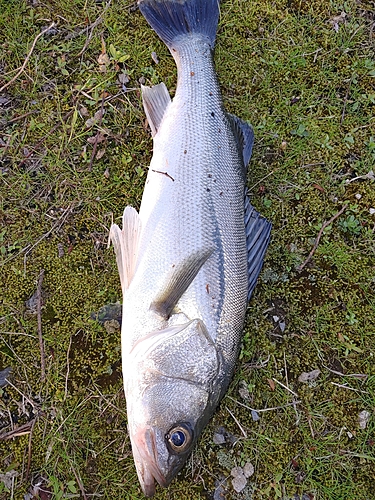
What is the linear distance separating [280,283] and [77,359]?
64.6 inches

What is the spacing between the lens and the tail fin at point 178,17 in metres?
3.06

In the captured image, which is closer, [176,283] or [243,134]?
[176,283]

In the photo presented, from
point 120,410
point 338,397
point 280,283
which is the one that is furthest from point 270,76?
point 120,410

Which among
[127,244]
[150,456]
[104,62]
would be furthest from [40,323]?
[104,62]

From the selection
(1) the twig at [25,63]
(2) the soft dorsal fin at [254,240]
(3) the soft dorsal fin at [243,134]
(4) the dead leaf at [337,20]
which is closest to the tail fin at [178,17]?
(3) the soft dorsal fin at [243,134]

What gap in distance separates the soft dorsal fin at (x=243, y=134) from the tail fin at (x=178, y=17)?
2.20ft

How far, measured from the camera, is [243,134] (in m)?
2.94

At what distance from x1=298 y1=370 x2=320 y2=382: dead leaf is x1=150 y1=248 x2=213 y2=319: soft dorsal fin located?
54.2 inches

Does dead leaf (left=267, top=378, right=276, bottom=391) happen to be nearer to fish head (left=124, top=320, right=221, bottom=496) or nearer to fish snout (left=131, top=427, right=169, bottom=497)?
fish head (left=124, top=320, right=221, bottom=496)

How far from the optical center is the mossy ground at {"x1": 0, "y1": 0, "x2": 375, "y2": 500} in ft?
9.80

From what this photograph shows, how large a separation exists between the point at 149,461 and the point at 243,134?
7.06 ft

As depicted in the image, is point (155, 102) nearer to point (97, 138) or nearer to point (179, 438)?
point (97, 138)

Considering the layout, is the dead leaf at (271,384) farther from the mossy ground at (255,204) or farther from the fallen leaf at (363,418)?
the fallen leaf at (363,418)

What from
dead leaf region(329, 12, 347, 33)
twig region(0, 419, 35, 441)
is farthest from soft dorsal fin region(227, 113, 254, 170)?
twig region(0, 419, 35, 441)
